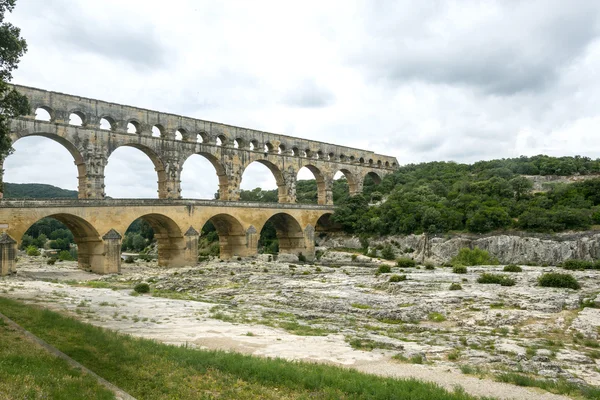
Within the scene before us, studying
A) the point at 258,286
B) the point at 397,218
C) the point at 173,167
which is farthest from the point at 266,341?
the point at 397,218

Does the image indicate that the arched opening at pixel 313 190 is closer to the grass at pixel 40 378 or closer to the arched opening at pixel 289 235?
the arched opening at pixel 289 235

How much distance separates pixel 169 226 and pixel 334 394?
34639 millimetres

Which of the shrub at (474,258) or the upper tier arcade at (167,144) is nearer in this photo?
the upper tier arcade at (167,144)

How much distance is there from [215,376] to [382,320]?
10.5 meters

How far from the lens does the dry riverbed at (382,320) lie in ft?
37.7

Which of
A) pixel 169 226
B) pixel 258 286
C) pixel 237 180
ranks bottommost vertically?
pixel 258 286

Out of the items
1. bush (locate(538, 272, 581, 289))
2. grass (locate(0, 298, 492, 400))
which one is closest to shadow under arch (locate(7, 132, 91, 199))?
grass (locate(0, 298, 492, 400))

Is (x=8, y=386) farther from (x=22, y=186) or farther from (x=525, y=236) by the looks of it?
(x=22, y=186)

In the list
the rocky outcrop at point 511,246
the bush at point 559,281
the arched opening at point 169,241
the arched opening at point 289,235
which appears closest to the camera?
the bush at point 559,281

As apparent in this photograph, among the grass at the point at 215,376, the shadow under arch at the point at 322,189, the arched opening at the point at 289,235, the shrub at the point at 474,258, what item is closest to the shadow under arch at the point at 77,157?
the arched opening at the point at 289,235

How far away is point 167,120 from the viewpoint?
4400 cm

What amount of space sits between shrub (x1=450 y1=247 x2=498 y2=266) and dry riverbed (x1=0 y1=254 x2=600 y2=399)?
34.8ft

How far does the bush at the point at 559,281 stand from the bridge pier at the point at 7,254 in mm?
30883

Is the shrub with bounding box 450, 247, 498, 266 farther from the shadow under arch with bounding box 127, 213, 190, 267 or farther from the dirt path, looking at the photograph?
the dirt path
